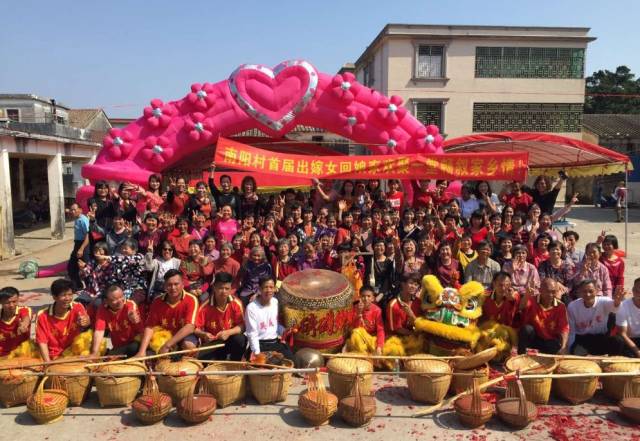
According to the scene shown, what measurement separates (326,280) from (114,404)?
2.09 metres

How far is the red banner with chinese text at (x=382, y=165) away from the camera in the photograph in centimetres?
675

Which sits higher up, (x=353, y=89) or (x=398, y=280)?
(x=353, y=89)

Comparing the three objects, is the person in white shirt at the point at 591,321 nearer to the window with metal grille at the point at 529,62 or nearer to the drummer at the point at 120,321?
the drummer at the point at 120,321

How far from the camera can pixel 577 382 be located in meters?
3.58

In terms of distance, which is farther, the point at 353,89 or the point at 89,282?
the point at 353,89

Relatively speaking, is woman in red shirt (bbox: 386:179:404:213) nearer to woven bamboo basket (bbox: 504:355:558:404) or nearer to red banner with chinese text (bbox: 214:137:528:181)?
red banner with chinese text (bbox: 214:137:528:181)

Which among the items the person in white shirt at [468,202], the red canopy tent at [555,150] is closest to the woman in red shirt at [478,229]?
the person in white shirt at [468,202]

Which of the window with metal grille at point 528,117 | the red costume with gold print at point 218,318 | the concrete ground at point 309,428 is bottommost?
the concrete ground at point 309,428

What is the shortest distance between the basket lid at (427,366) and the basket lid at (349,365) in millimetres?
327

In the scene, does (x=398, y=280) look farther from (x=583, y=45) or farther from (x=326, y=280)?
(x=583, y=45)

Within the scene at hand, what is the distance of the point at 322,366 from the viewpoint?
162 inches

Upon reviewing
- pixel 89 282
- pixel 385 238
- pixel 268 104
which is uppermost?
pixel 268 104

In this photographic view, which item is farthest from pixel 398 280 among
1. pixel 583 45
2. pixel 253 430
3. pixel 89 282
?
pixel 583 45

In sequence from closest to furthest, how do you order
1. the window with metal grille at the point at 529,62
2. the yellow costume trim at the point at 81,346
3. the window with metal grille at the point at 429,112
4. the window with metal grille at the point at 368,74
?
the yellow costume trim at the point at 81,346, the window with metal grille at the point at 529,62, the window with metal grille at the point at 429,112, the window with metal grille at the point at 368,74
